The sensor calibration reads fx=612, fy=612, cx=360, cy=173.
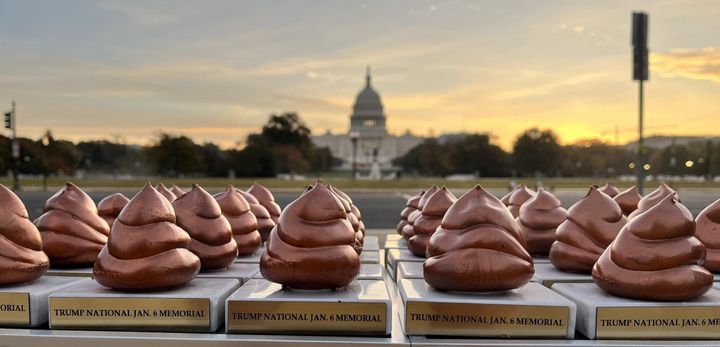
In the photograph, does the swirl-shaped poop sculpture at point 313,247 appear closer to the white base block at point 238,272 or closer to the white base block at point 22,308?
the white base block at point 238,272

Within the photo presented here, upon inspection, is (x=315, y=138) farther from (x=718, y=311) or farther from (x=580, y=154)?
(x=718, y=311)

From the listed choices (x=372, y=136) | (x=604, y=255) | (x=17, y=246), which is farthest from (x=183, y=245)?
(x=372, y=136)

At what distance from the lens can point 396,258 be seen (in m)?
6.30

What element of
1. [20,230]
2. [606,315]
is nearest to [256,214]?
[20,230]

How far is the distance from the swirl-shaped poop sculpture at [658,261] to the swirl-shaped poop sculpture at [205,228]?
3.15m

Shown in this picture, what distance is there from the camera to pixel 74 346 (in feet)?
13.6

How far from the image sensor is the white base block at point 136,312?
4.31m

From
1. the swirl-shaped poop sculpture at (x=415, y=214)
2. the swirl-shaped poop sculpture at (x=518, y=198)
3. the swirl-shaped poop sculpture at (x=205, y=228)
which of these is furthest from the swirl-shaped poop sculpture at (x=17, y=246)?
the swirl-shaped poop sculpture at (x=518, y=198)

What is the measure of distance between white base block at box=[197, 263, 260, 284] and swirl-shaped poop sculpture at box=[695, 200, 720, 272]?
159 inches

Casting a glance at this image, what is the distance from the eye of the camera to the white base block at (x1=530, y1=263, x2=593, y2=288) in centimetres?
513

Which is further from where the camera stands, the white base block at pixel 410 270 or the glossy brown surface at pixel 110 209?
the glossy brown surface at pixel 110 209

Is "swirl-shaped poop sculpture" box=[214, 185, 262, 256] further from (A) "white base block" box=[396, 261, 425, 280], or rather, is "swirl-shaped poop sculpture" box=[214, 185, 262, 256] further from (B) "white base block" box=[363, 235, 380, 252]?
(A) "white base block" box=[396, 261, 425, 280]

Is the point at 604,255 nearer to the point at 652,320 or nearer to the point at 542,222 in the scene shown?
the point at 652,320

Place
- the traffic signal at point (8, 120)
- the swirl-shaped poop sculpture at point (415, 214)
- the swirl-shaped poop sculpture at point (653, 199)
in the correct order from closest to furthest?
the swirl-shaped poop sculpture at point (653, 199) → the swirl-shaped poop sculpture at point (415, 214) → the traffic signal at point (8, 120)
